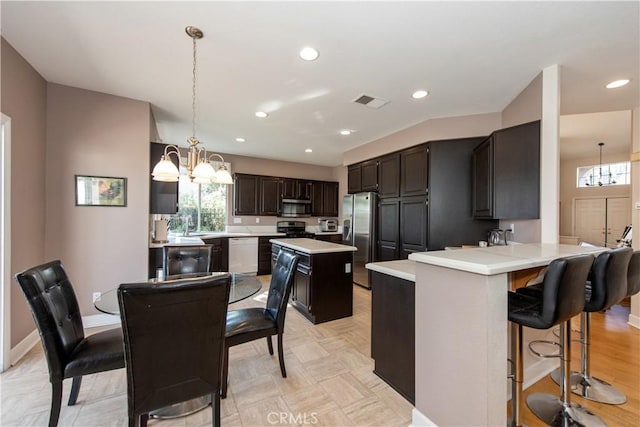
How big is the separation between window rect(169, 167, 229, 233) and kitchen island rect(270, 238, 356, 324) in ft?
10.1

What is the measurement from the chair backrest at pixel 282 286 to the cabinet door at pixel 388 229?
2471 mm

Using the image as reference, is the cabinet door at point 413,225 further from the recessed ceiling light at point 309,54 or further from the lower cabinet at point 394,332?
the recessed ceiling light at point 309,54

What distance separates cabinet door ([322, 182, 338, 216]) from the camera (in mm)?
6797

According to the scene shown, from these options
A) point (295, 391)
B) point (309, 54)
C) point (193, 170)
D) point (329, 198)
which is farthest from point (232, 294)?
point (329, 198)

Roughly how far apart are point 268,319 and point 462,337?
1388 millimetres

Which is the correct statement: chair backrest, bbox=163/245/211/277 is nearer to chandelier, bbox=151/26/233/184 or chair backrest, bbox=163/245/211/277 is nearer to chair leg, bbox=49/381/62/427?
chandelier, bbox=151/26/233/184

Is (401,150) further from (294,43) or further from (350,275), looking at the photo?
(294,43)

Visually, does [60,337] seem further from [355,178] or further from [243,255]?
[355,178]

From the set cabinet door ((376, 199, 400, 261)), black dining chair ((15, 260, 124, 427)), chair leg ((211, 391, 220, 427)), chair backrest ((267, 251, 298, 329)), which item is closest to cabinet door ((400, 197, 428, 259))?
cabinet door ((376, 199, 400, 261))

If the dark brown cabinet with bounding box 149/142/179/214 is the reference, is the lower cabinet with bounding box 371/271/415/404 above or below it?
below

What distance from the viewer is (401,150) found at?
13.9ft

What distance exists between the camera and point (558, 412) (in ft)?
5.60

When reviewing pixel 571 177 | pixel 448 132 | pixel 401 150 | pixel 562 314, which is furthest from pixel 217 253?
pixel 571 177

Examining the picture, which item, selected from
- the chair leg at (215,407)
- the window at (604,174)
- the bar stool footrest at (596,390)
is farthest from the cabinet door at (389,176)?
the window at (604,174)
